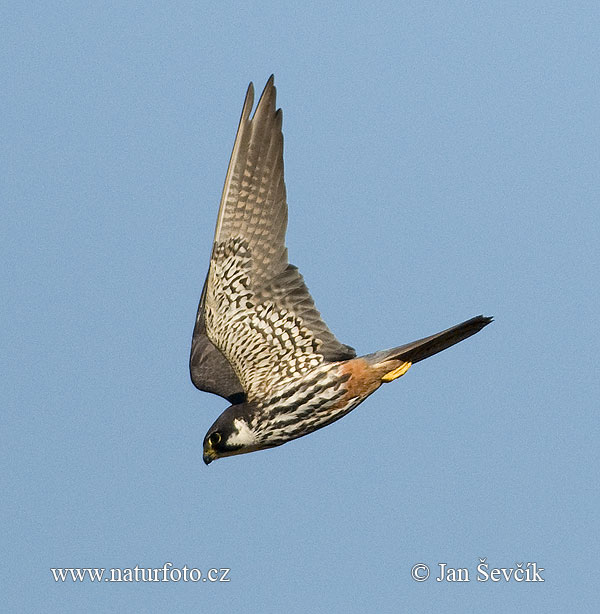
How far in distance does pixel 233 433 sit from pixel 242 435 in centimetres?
7

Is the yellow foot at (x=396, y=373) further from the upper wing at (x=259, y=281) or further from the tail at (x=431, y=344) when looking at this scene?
the upper wing at (x=259, y=281)

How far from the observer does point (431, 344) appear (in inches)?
256

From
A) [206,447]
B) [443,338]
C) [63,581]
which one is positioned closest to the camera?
[443,338]

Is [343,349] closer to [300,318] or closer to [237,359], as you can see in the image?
[300,318]

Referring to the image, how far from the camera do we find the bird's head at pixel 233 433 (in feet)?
21.8

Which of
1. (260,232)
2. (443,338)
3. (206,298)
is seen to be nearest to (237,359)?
(206,298)

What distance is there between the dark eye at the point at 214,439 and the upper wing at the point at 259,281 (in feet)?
1.17

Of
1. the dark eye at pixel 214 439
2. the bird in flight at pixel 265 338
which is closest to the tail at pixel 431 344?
the bird in flight at pixel 265 338

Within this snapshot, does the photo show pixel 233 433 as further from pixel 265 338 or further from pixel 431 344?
pixel 431 344

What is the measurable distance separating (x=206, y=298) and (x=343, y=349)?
3.73 ft

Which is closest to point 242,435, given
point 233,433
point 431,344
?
point 233,433

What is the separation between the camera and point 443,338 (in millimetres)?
6410

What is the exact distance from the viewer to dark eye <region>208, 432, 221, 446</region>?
6.73 metres

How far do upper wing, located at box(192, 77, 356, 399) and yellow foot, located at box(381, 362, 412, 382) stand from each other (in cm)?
42
